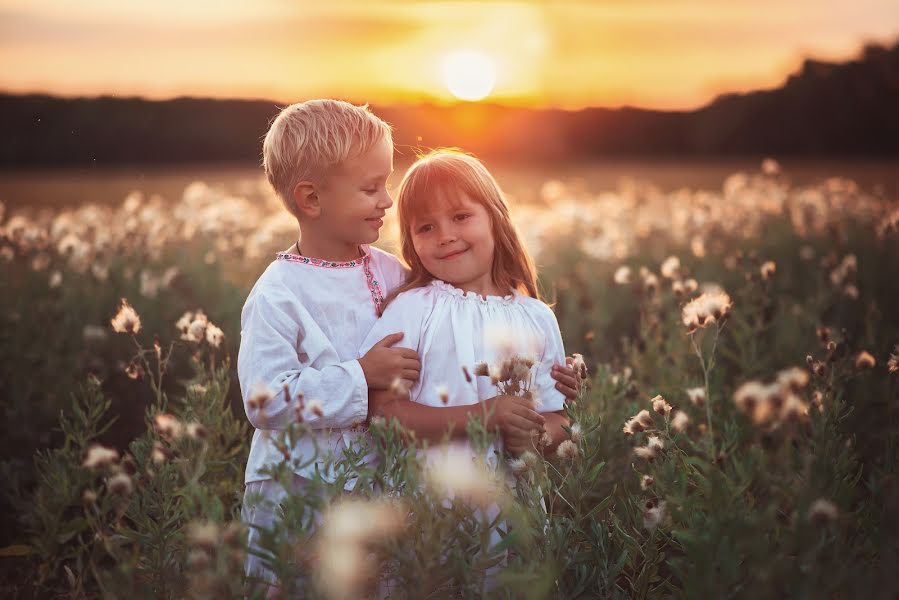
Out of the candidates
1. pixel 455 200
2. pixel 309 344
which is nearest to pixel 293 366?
pixel 309 344

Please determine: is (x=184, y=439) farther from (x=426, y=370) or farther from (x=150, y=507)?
(x=426, y=370)

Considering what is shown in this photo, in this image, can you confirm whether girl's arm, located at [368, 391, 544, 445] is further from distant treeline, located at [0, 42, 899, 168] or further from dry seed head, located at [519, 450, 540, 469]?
distant treeline, located at [0, 42, 899, 168]

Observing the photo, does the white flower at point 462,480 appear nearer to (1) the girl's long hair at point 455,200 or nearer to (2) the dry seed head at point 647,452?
(2) the dry seed head at point 647,452

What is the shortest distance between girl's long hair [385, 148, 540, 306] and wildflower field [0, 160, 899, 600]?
272 millimetres

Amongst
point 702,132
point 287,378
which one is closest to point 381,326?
point 287,378

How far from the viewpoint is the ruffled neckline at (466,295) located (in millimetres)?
2984

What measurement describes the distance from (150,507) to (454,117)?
8.00 metres

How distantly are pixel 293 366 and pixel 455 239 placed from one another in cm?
74

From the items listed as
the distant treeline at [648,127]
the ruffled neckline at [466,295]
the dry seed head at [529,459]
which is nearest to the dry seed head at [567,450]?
the dry seed head at [529,459]

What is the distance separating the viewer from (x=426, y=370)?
9.34 ft

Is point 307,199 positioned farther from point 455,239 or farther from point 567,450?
point 567,450

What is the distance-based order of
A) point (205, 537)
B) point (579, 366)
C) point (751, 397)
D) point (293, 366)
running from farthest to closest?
1. point (293, 366)
2. point (579, 366)
3. point (205, 537)
4. point (751, 397)

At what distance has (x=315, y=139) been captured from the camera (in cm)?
285

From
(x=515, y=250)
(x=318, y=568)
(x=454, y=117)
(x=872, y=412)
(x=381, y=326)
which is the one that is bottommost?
(x=872, y=412)
